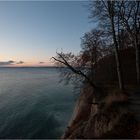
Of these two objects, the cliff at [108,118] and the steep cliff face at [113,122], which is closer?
the steep cliff face at [113,122]

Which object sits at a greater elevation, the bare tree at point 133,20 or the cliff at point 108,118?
the bare tree at point 133,20

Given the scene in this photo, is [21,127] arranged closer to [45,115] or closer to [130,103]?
[45,115]

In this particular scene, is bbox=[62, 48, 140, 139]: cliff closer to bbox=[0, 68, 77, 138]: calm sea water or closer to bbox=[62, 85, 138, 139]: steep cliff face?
bbox=[62, 85, 138, 139]: steep cliff face

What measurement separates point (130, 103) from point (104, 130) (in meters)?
3.22

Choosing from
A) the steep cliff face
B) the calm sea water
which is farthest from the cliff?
the calm sea water

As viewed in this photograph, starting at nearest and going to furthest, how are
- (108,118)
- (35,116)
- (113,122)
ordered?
(113,122), (108,118), (35,116)

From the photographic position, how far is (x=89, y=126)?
1541 cm

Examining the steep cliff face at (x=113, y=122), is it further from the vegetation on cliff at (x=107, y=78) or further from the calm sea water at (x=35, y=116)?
the calm sea water at (x=35, y=116)

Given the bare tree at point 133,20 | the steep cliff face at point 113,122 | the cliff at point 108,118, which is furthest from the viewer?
the bare tree at point 133,20

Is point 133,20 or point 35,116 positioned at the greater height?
point 133,20

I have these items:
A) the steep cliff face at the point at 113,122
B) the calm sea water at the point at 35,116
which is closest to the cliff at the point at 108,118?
the steep cliff face at the point at 113,122

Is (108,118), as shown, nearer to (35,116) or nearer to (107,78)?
(107,78)

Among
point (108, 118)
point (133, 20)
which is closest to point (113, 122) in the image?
Result: point (108, 118)

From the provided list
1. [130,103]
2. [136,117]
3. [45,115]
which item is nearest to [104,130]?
[136,117]
